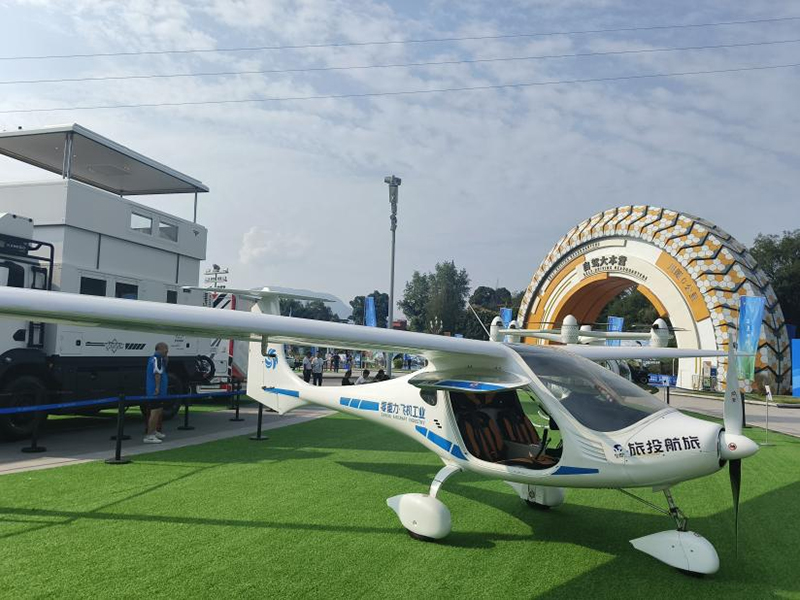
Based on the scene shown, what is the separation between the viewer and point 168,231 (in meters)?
12.4

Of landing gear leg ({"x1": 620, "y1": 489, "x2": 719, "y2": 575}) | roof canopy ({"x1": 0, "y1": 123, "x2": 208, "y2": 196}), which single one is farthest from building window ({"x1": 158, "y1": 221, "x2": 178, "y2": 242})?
landing gear leg ({"x1": 620, "y1": 489, "x2": 719, "y2": 575})

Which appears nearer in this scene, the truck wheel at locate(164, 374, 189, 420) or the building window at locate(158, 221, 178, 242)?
the truck wheel at locate(164, 374, 189, 420)

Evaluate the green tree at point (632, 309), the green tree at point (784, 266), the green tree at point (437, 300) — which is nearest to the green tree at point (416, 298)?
the green tree at point (437, 300)

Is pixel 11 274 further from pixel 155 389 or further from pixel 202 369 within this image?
pixel 202 369

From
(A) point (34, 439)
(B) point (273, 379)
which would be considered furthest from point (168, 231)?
(B) point (273, 379)

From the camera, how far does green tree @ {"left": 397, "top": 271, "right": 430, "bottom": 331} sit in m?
85.4

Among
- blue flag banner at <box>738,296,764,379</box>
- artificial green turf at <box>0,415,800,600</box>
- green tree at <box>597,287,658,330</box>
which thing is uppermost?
green tree at <box>597,287,658,330</box>

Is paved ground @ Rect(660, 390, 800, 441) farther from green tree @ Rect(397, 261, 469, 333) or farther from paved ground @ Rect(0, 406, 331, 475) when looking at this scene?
green tree @ Rect(397, 261, 469, 333)

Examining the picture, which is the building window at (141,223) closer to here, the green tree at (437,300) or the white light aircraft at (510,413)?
the white light aircraft at (510,413)

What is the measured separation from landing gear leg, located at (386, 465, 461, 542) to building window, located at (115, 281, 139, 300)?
7.87 metres

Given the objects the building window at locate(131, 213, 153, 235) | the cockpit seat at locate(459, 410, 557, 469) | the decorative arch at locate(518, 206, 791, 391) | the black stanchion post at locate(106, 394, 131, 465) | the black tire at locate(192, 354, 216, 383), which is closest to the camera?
the cockpit seat at locate(459, 410, 557, 469)

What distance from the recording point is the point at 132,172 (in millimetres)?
13273

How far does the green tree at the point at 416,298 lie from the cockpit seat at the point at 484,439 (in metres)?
77.2

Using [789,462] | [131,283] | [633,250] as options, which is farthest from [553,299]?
[131,283]
